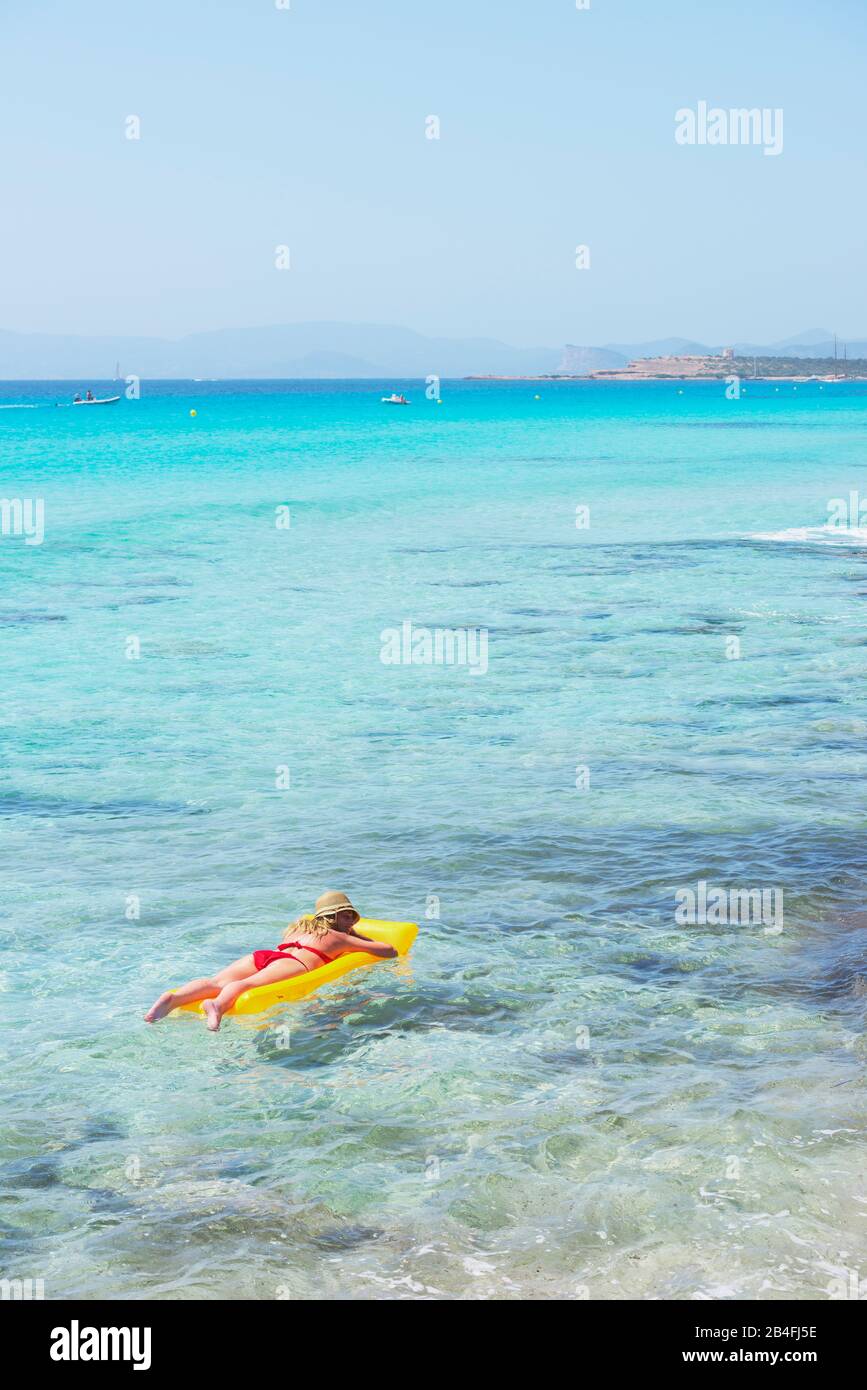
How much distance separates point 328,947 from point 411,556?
86.7 ft

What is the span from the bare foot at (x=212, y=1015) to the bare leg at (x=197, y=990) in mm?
106

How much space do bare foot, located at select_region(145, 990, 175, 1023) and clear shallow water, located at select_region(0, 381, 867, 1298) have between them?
0.20m

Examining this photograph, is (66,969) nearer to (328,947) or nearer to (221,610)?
(328,947)

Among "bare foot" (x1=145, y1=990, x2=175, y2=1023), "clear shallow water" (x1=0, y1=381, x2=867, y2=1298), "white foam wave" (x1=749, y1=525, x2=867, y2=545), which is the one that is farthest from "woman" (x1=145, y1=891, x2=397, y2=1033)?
"white foam wave" (x1=749, y1=525, x2=867, y2=545)

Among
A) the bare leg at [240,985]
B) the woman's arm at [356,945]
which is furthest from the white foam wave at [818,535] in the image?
the bare leg at [240,985]

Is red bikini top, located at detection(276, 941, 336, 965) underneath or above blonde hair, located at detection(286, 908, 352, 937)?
underneath

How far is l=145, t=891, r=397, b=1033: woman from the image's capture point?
1010 cm

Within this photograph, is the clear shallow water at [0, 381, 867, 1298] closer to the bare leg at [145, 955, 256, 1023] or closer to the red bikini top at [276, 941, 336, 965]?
the bare leg at [145, 955, 256, 1023]

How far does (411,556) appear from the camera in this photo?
36.4 m

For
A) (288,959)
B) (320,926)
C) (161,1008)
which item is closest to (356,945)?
(320,926)

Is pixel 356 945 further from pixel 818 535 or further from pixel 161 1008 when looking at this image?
pixel 818 535

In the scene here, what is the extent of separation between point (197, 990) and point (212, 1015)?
29 cm

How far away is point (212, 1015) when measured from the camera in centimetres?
1000
